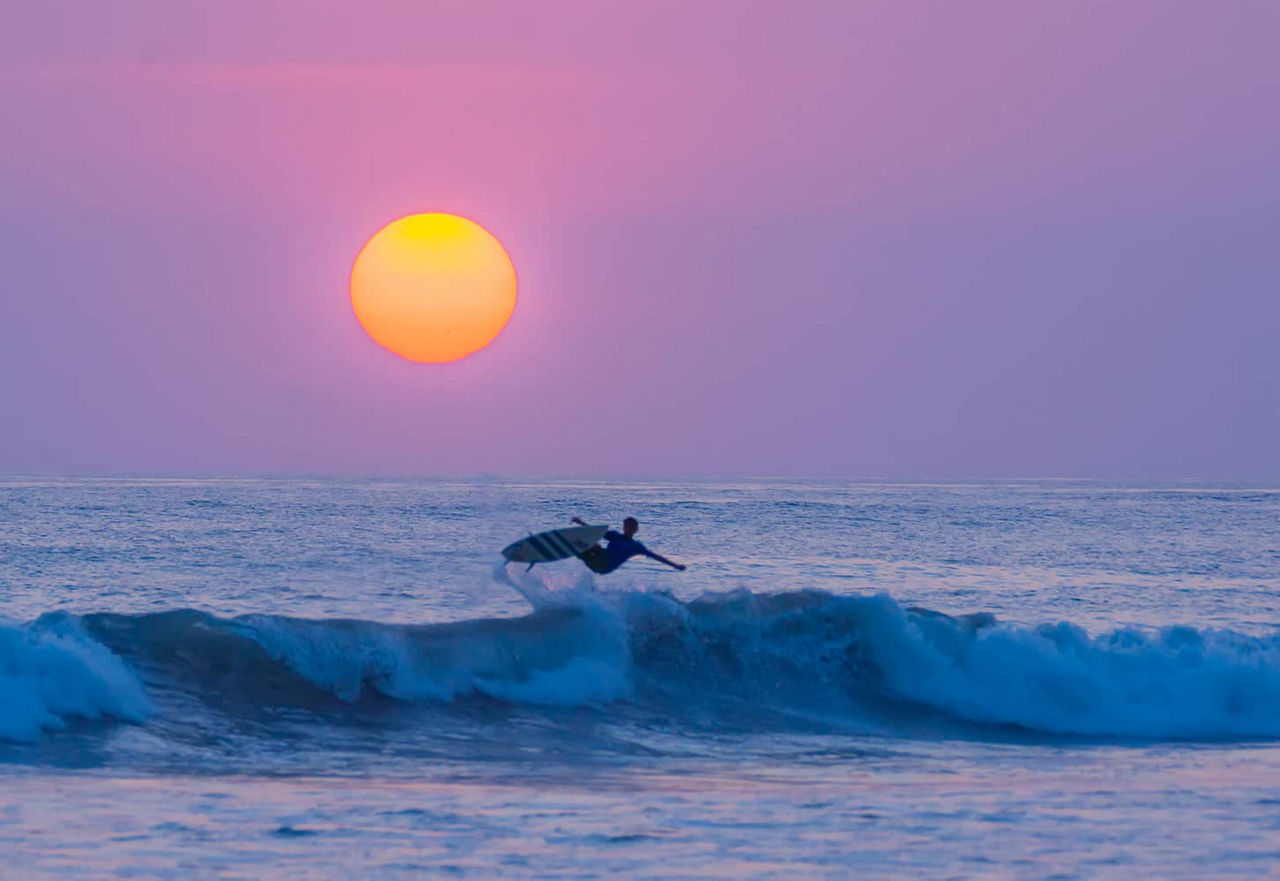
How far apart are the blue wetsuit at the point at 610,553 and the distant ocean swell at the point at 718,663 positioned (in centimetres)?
149

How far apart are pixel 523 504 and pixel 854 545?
83.4 ft

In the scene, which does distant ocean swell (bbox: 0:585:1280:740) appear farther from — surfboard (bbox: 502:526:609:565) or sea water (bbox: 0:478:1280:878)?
surfboard (bbox: 502:526:609:565)

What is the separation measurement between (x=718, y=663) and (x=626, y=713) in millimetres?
2485

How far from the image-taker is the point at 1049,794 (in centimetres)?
1413

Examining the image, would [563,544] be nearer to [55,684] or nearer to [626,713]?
[626,713]

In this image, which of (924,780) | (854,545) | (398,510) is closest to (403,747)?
(924,780)

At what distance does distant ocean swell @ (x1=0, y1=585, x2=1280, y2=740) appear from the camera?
64.4ft

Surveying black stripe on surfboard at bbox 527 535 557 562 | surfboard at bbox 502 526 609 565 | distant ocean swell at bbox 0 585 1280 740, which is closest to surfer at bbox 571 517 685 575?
surfboard at bbox 502 526 609 565

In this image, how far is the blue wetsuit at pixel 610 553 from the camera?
20.7m

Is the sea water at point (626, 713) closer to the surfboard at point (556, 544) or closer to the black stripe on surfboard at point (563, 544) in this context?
the surfboard at point (556, 544)

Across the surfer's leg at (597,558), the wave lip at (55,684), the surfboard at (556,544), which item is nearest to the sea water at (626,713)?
the wave lip at (55,684)

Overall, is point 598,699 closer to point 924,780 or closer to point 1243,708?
point 924,780

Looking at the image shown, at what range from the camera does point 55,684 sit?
17.5 m

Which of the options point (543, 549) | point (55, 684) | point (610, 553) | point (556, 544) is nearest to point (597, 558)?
point (610, 553)
